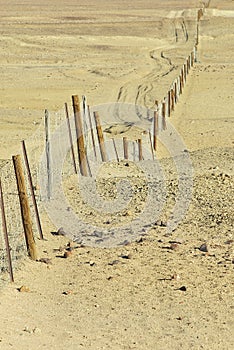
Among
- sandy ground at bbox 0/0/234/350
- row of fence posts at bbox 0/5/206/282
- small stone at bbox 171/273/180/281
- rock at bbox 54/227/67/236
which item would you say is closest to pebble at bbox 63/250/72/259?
sandy ground at bbox 0/0/234/350

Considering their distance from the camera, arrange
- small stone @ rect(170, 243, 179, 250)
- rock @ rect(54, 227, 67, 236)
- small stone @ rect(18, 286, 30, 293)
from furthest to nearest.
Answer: rock @ rect(54, 227, 67, 236) → small stone @ rect(170, 243, 179, 250) → small stone @ rect(18, 286, 30, 293)

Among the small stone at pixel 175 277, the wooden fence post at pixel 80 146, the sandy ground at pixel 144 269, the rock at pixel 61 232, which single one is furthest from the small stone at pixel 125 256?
the wooden fence post at pixel 80 146

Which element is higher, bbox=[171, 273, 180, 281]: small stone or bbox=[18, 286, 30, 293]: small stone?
bbox=[18, 286, 30, 293]: small stone

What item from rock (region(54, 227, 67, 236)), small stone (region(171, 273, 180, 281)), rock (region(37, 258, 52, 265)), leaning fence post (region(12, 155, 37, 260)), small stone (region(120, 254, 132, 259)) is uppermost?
leaning fence post (region(12, 155, 37, 260))

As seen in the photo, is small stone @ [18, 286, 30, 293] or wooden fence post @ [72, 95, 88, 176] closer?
small stone @ [18, 286, 30, 293]

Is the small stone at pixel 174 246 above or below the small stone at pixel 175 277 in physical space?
below

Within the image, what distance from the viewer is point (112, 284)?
30.6 ft

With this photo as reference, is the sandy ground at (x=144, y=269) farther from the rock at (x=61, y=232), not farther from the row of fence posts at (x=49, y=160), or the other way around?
the row of fence posts at (x=49, y=160)

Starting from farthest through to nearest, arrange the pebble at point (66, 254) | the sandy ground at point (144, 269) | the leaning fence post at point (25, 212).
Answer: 1. the pebble at point (66, 254)
2. the leaning fence post at point (25, 212)
3. the sandy ground at point (144, 269)

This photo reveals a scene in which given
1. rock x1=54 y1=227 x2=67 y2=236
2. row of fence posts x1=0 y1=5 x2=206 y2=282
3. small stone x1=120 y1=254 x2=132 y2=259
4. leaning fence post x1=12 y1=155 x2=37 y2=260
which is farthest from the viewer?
rock x1=54 y1=227 x2=67 y2=236

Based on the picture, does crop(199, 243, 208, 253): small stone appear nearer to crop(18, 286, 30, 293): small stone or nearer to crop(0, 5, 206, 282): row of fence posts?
crop(0, 5, 206, 282): row of fence posts

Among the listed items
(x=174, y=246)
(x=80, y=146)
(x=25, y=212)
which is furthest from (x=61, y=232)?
(x=80, y=146)

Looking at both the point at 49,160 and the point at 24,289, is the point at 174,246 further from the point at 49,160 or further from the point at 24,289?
the point at 49,160

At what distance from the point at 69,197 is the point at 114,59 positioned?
28.1 metres
